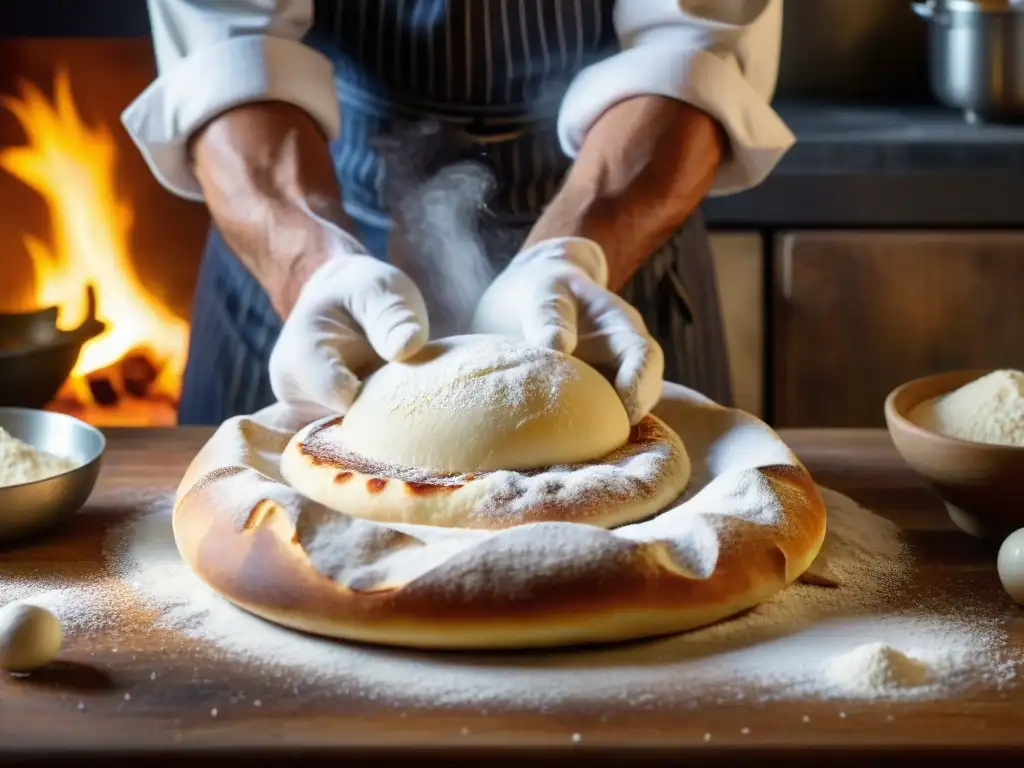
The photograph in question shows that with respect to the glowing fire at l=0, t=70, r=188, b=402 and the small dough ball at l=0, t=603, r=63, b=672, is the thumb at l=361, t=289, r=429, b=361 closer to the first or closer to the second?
the small dough ball at l=0, t=603, r=63, b=672

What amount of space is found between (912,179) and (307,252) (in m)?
1.27

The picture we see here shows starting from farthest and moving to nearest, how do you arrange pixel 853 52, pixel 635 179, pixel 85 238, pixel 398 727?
pixel 853 52 < pixel 85 238 < pixel 635 179 < pixel 398 727

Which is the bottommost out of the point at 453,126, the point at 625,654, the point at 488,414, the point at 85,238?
the point at 85,238

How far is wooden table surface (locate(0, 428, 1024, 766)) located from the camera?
773 mm

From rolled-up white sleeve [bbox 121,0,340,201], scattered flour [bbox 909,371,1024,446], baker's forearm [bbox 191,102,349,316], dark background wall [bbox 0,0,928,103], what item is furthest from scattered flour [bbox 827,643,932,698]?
dark background wall [bbox 0,0,928,103]

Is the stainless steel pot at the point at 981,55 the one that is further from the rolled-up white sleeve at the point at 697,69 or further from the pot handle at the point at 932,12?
the rolled-up white sleeve at the point at 697,69

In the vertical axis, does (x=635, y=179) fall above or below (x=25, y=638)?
above

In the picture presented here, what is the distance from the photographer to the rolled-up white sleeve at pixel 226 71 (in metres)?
1.53

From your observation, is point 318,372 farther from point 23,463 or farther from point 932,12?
point 932,12

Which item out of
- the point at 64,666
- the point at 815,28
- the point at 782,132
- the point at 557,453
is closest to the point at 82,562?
the point at 64,666

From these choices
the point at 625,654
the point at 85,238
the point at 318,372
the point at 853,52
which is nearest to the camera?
the point at 625,654

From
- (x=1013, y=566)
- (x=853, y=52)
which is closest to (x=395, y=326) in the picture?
(x=1013, y=566)

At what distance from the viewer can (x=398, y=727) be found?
80 centimetres

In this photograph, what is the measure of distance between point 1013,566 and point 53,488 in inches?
30.8
